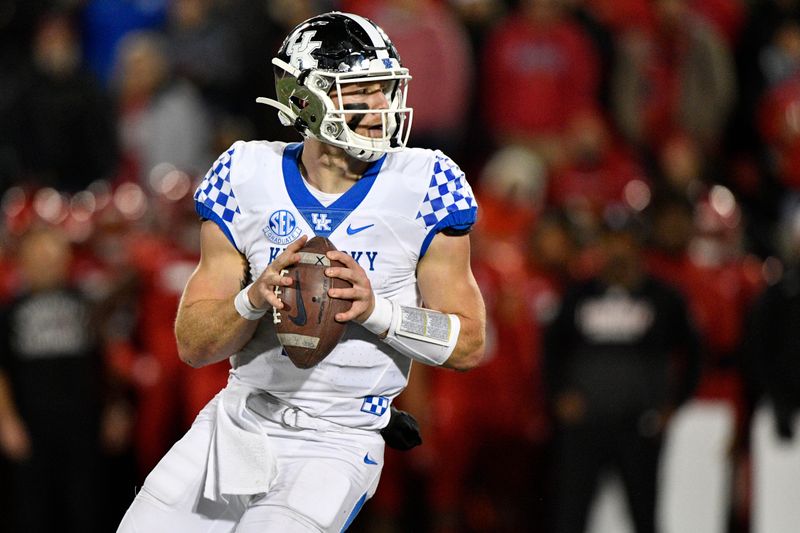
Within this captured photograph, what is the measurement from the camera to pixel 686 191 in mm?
8086

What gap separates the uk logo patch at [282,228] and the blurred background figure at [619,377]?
3.53m

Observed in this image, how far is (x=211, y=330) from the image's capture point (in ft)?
12.6

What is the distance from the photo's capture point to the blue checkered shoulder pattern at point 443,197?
3.84 m

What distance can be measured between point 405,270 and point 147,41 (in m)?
5.94

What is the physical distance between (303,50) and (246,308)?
72 cm

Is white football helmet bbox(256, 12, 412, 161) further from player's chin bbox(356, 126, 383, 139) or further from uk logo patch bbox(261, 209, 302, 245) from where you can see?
uk logo patch bbox(261, 209, 302, 245)

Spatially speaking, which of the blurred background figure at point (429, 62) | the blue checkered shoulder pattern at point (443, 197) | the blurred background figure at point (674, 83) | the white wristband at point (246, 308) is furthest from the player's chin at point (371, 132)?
the blurred background figure at point (674, 83)

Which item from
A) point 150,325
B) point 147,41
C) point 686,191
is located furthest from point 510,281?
point 147,41

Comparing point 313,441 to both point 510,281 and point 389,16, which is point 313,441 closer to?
point 510,281

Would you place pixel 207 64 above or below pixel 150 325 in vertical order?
above

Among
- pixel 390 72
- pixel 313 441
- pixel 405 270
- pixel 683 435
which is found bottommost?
pixel 683 435

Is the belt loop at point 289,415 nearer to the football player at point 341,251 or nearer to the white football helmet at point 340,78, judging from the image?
the football player at point 341,251

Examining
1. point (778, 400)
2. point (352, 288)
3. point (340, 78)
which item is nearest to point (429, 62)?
point (778, 400)

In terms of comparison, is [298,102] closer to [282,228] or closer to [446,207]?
[282,228]
